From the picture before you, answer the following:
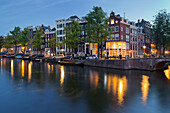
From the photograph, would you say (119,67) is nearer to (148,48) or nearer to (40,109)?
(40,109)

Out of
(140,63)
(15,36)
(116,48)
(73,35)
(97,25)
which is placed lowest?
(140,63)

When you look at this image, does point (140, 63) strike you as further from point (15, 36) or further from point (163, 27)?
point (15, 36)

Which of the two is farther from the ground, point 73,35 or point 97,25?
point 97,25

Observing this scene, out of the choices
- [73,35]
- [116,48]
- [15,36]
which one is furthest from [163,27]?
[15,36]

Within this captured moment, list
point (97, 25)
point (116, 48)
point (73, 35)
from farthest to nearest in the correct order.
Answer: point (116, 48) < point (73, 35) < point (97, 25)

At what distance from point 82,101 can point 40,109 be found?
4707mm

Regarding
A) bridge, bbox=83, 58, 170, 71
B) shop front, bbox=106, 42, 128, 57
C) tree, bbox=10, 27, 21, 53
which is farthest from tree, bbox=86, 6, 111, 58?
tree, bbox=10, 27, 21, 53

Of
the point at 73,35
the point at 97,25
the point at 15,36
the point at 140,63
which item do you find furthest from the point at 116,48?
the point at 15,36

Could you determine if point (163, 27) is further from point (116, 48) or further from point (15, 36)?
point (15, 36)

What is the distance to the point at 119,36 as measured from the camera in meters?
63.3

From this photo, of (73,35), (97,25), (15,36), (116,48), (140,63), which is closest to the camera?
(140,63)

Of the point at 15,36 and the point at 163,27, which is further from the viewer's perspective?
the point at 15,36

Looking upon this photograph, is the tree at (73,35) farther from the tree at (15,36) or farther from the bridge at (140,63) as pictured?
the tree at (15,36)

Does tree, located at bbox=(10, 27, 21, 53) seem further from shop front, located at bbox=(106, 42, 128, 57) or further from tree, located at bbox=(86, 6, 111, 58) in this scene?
tree, located at bbox=(86, 6, 111, 58)
